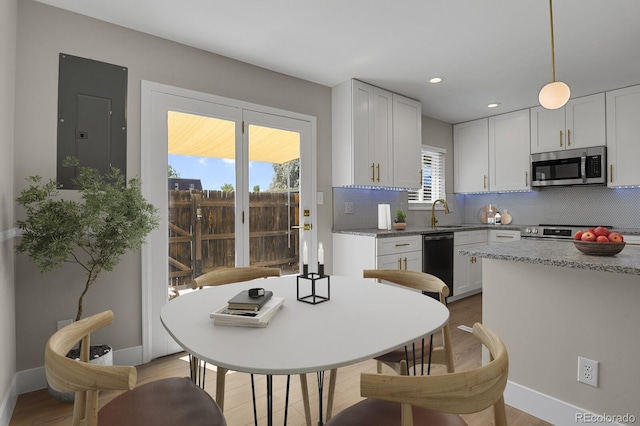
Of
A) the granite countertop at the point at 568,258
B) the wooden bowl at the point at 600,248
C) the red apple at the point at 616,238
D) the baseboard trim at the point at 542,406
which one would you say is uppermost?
the red apple at the point at 616,238

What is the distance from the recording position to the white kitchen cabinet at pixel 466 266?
4.21 metres

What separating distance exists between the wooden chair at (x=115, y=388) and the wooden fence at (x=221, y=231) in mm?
1525

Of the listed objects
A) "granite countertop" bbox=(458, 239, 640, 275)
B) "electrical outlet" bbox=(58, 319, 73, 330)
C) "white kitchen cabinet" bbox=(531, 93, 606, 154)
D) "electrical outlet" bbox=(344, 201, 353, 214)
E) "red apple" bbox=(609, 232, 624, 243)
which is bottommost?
"electrical outlet" bbox=(58, 319, 73, 330)

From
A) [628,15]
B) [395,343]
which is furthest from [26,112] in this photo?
[628,15]

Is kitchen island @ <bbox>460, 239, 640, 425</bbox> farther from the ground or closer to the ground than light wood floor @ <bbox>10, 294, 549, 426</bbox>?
farther from the ground

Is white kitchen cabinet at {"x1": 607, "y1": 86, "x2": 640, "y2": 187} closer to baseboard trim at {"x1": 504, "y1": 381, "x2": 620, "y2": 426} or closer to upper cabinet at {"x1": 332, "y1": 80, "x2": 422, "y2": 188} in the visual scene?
upper cabinet at {"x1": 332, "y1": 80, "x2": 422, "y2": 188}

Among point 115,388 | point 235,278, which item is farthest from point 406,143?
point 115,388

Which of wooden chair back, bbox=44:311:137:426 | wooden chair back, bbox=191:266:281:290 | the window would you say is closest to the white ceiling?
the window

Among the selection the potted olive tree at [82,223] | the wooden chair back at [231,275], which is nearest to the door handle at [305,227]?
the wooden chair back at [231,275]

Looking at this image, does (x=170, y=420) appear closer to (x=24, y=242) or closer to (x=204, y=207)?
(x=24, y=242)

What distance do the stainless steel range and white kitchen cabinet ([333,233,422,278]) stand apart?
5.45 ft

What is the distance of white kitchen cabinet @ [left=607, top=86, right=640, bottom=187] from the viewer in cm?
361
